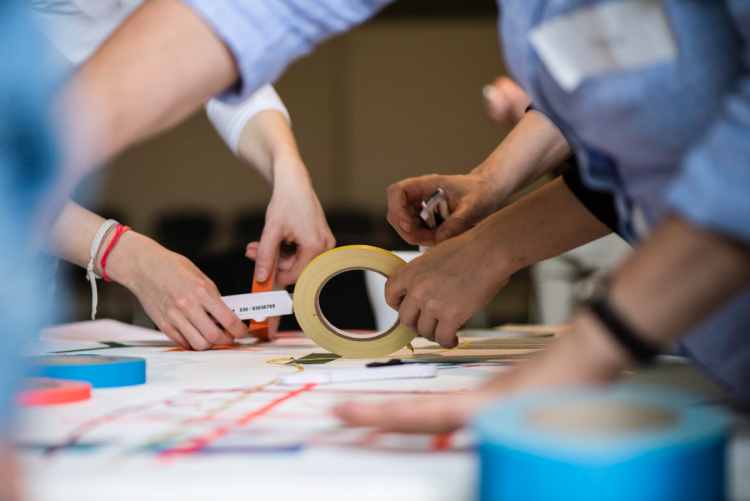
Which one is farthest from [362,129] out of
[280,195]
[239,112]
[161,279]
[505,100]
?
[161,279]

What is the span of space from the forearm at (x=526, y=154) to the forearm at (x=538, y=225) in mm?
283

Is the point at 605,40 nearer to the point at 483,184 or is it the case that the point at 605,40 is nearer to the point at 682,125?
the point at 682,125

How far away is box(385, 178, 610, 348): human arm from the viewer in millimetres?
984

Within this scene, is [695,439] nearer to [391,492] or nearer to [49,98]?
[391,492]

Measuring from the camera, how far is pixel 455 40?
245 inches

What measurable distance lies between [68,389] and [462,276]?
587 millimetres

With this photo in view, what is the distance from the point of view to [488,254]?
0.99 meters

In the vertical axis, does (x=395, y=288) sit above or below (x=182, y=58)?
below

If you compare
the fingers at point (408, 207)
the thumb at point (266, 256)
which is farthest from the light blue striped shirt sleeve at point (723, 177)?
the thumb at point (266, 256)

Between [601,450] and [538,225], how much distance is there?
701mm

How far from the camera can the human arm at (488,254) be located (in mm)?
984

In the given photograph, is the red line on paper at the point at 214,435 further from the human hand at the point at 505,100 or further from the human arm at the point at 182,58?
the human hand at the point at 505,100

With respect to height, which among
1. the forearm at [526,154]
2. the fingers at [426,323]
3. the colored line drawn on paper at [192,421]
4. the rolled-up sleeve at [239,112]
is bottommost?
the colored line drawn on paper at [192,421]

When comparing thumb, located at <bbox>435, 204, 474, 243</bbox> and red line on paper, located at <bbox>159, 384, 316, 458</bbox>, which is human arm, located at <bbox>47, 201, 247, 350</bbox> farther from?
red line on paper, located at <bbox>159, 384, 316, 458</bbox>
